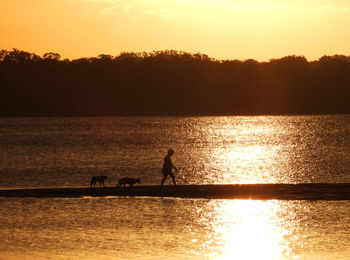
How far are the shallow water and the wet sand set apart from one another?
0.54m

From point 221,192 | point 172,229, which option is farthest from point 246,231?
point 221,192

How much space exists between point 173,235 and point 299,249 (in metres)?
4.74

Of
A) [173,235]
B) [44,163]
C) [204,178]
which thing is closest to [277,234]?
[173,235]

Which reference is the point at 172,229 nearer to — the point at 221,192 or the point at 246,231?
the point at 246,231

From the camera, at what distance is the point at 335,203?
31031 mm

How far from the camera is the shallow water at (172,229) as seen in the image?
74.4 feet

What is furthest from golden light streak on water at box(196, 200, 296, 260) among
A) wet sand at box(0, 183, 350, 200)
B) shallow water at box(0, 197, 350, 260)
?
wet sand at box(0, 183, 350, 200)

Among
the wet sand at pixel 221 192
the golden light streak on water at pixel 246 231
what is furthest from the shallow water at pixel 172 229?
the wet sand at pixel 221 192

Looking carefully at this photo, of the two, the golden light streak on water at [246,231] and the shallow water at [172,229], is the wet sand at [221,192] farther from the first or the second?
the golden light streak on water at [246,231]

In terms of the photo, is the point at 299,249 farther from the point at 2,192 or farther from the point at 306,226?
the point at 2,192

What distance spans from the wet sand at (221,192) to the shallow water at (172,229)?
543mm

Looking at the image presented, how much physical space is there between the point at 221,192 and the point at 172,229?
701 centimetres

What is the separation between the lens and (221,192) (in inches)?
1315

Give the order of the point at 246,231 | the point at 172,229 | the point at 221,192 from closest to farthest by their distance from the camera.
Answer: the point at 246,231, the point at 172,229, the point at 221,192
